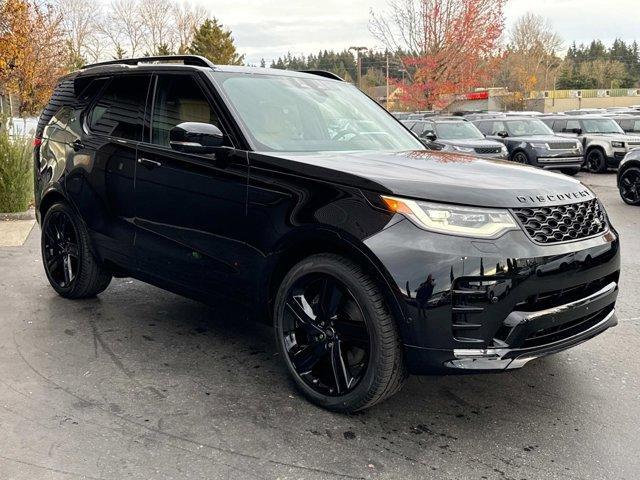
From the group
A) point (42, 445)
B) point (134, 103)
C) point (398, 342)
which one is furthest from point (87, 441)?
point (134, 103)

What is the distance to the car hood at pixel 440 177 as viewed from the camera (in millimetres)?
3061

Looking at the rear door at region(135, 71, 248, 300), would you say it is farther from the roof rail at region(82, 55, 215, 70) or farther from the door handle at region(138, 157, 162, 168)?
the roof rail at region(82, 55, 215, 70)

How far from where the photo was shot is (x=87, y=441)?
3.12m

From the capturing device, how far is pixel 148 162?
14.1ft

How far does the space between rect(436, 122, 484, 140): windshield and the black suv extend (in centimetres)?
1280

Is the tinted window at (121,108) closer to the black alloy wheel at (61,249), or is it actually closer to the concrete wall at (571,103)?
the black alloy wheel at (61,249)

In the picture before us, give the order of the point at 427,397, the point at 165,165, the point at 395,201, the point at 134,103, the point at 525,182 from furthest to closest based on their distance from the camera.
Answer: the point at 134,103 → the point at 165,165 → the point at 427,397 → the point at 525,182 → the point at 395,201

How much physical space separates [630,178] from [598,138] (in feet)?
25.1

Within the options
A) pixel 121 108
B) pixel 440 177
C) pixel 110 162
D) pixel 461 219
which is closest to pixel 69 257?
pixel 110 162

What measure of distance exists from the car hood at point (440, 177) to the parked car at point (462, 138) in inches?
471

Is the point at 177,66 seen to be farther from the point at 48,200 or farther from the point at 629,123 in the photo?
the point at 629,123

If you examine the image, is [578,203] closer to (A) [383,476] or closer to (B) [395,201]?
(B) [395,201]

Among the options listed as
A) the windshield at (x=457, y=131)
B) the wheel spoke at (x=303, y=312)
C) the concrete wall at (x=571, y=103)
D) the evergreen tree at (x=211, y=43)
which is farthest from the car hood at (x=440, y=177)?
the concrete wall at (x=571, y=103)

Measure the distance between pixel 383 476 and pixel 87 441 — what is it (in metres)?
1.43
